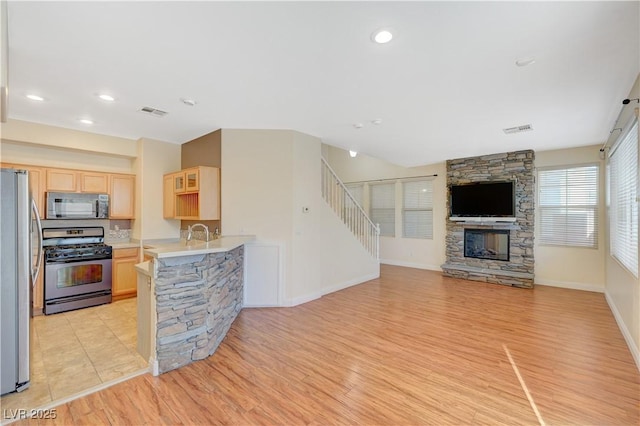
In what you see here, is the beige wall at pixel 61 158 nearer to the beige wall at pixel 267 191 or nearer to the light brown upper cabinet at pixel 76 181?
the light brown upper cabinet at pixel 76 181

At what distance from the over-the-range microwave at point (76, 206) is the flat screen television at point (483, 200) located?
23.8 feet

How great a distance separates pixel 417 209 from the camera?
7.87m

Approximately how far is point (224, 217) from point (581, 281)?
268 inches

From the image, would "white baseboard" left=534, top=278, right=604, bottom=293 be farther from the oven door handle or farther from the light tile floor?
the oven door handle

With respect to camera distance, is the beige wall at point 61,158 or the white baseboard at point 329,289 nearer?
the beige wall at point 61,158

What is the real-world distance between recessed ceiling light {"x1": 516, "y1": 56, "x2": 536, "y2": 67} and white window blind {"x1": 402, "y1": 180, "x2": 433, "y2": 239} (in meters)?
5.23

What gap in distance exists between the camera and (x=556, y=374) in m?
2.65

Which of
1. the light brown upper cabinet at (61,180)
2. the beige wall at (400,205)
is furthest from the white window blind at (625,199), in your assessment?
the light brown upper cabinet at (61,180)

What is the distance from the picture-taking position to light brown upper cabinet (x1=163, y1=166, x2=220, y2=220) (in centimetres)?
441

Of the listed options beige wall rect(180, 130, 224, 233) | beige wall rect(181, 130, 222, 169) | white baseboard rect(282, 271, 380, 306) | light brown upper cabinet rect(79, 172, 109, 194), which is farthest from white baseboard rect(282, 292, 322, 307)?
light brown upper cabinet rect(79, 172, 109, 194)

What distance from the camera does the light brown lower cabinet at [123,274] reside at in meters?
4.78

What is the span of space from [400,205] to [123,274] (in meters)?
6.65

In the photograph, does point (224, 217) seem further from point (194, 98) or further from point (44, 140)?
point (44, 140)

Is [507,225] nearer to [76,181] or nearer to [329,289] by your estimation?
[329,289]
